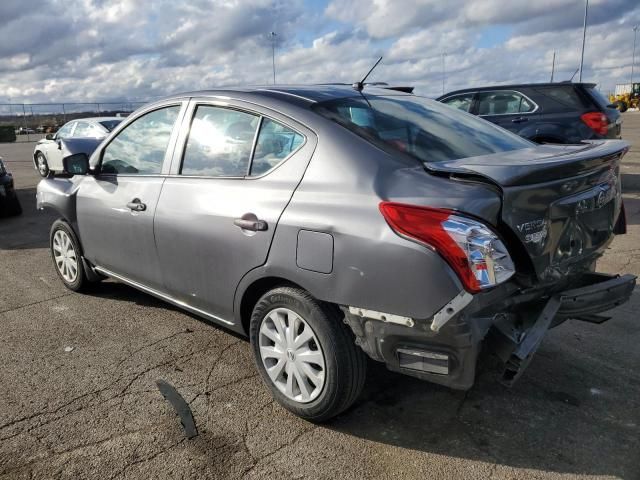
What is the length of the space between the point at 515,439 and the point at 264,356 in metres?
→ 1.33

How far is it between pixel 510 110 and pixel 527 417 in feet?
23.6

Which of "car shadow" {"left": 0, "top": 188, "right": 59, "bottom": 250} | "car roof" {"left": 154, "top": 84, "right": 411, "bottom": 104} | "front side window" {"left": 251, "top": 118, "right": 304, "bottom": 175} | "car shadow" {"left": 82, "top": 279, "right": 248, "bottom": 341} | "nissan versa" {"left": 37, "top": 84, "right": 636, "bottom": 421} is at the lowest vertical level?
"car shadow" {"left": 82, "top": 279, "right": 248, "bottom": 341}

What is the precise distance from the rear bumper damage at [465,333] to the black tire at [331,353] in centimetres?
9

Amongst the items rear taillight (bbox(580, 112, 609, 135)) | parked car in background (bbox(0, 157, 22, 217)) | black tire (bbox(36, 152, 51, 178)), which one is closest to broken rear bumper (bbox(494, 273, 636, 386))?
rear taillight (bbox(580, 112, 609, 135))

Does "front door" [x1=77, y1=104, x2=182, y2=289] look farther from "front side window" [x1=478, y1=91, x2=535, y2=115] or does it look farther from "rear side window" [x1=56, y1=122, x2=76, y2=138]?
"rear side window" [x1=56, y1=122, x2=76, y2=138]

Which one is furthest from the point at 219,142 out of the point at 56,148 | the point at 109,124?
the point at 56,148

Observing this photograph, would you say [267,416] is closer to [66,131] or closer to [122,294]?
[122,294]

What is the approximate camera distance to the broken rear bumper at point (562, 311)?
95.0 inches

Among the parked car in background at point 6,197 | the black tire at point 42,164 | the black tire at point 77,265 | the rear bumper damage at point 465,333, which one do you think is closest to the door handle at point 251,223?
the rear bumper damage at point 465,333

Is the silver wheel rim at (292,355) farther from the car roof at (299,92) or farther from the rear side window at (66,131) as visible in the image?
the rear side window at (66,131)

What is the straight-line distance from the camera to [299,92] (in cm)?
320

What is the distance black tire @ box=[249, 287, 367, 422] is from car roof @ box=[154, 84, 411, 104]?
108cm

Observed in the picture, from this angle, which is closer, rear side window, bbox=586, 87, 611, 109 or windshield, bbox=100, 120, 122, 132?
rear side window, bbox=586, 87, 611, 109

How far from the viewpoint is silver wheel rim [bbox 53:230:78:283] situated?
482 centimetres
